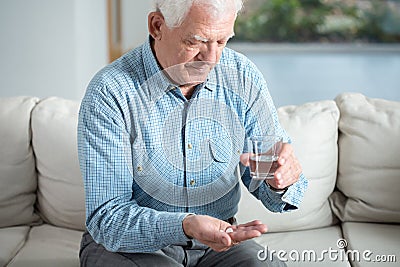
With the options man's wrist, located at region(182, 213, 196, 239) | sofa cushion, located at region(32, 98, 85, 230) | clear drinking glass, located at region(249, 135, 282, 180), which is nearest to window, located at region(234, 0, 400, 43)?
sofa cushion, located at region(32, 98, 85, 230)

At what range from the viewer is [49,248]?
222cm

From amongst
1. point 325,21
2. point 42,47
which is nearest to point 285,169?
point 42,47

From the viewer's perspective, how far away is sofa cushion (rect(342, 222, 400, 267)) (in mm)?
2123

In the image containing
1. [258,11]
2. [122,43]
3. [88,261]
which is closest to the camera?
[88,261]

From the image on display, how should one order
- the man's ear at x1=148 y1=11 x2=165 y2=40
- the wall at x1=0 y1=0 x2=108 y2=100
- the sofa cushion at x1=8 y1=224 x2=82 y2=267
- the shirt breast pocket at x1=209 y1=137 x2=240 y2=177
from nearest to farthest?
the man's ear at x1=148 y1=11 x2=165 y2=40 → the shirt breast pocket at x1=209 y1=137 x2=240 y2=177 → the sofa cushion at x1=8 y1=224 x2=82 y2=267 → the wall at x1=0 y1=0 x2=108 y2=100

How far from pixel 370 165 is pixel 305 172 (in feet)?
0.74

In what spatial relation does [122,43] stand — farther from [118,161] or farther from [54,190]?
[118,161]

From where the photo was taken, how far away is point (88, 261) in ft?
6.19

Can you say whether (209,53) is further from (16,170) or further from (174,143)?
(16,170)

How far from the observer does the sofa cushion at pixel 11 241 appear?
2.18m

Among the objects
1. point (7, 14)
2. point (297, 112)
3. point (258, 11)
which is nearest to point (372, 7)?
point (258, 11)

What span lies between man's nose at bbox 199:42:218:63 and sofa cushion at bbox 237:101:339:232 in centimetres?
68

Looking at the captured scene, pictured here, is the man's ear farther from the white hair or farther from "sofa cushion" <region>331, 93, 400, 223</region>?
"sofa cushion" <region>331, 93, 400, 223</region>

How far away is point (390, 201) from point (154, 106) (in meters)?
0.96
